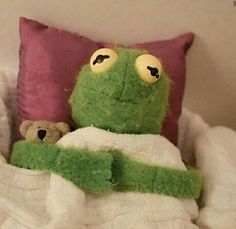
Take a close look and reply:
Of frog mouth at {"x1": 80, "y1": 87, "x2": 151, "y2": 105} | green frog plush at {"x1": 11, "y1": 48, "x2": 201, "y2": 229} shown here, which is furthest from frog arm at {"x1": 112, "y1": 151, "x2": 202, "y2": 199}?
frog mouth at {"x1": 80, "y1": 87, "x2": 151, "y2": 105}

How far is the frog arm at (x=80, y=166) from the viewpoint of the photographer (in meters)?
0.87

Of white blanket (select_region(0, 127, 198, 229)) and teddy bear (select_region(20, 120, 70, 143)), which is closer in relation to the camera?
white blanket (select_region(0, 127, 198, 229))

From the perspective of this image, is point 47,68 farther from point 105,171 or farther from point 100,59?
point 105,171

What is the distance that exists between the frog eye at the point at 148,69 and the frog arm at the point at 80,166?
0.17 meters

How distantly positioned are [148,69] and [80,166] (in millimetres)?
238

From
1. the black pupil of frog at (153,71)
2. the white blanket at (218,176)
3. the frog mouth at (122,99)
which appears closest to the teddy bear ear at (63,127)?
the frog mouth at (122,99)

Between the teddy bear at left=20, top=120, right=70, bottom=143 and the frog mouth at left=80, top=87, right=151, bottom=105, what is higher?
the frog mouth at left=80, top=87, right=151, bottom=105

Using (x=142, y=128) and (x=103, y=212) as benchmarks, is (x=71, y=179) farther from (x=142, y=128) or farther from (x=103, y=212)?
(x=142, y=128)

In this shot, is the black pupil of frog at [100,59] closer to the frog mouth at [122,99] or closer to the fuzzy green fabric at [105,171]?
the frog mouth at [122,99]

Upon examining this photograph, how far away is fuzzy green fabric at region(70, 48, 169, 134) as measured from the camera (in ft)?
2.93

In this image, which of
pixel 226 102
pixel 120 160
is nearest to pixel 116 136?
pixel 120 160

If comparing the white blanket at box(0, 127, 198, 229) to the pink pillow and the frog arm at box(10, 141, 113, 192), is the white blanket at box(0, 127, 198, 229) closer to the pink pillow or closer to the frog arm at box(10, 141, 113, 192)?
the frog arm at box(10, 141, 113, 192)

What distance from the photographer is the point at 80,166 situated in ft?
2.86

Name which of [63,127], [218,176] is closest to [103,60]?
[63,127]
